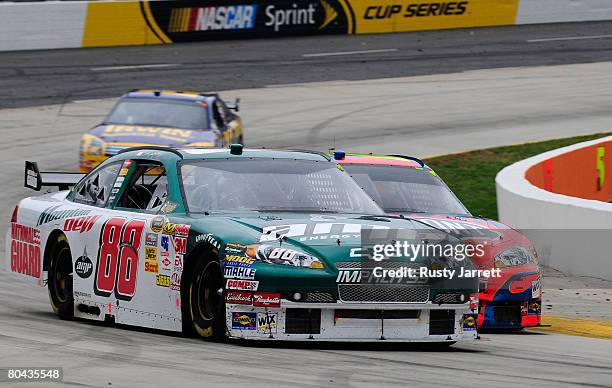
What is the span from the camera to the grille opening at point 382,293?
333 inches

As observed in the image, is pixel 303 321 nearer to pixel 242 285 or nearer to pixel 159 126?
pixel 242 285

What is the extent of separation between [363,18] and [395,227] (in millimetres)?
29876

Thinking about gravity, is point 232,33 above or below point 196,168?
above

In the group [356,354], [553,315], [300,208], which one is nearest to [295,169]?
[300,208]

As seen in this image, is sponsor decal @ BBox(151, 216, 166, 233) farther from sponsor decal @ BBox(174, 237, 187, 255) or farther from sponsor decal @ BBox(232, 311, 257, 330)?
sponsor decal @ BBox(232, 311, 257, 330)

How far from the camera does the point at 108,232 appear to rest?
32.9 ft

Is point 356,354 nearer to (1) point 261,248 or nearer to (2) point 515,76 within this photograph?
(1) point 261,248

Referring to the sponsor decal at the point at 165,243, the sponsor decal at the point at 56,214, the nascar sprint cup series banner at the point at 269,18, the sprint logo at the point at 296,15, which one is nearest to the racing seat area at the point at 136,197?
the sponsor decal at the point at 56,214

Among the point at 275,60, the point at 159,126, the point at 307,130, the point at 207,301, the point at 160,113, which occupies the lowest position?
the point at 207,301

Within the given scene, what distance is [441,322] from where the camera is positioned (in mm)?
8742

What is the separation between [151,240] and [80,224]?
4.07ft

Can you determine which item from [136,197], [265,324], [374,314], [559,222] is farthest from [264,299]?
[559,222]

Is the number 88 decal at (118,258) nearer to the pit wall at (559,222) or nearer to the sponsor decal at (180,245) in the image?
the sponsor decal at (180,245)

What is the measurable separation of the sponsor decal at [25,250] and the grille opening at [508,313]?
11.7 ft
